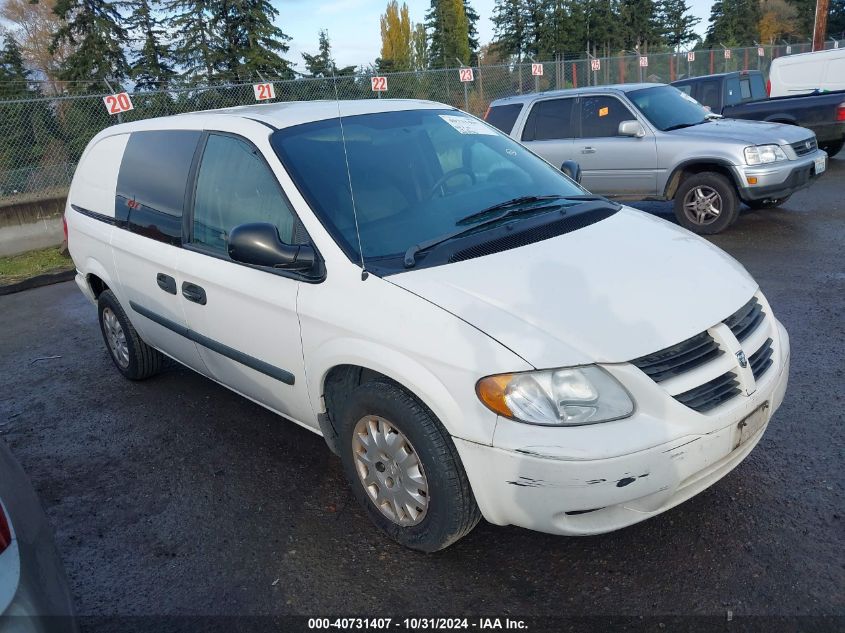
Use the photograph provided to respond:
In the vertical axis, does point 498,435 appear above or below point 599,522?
above

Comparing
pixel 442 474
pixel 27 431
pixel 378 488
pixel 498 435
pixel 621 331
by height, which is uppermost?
pixel 621 331

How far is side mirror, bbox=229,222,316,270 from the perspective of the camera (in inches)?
116

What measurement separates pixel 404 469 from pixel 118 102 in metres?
10.8

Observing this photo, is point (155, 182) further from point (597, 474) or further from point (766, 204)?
point (766, 204)

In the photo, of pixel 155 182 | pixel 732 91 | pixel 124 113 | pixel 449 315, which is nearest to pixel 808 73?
pixel 732 91

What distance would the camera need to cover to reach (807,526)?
2.84 metres

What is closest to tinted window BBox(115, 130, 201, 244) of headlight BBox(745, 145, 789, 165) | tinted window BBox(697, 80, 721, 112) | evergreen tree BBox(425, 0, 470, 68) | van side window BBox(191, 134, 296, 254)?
van side window BBox(191, 134, 296, 254)

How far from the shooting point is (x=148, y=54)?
26.9 metres

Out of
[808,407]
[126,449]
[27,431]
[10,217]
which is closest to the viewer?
[808,407]

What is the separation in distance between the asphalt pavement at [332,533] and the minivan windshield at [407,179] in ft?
4.41

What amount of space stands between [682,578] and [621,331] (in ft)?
3.31

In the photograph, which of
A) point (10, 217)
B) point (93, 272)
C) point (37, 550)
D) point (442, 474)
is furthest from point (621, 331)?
point (10, 217)

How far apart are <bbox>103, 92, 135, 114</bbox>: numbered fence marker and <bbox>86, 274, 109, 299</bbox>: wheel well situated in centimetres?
733

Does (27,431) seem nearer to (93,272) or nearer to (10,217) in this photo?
(93,272)
